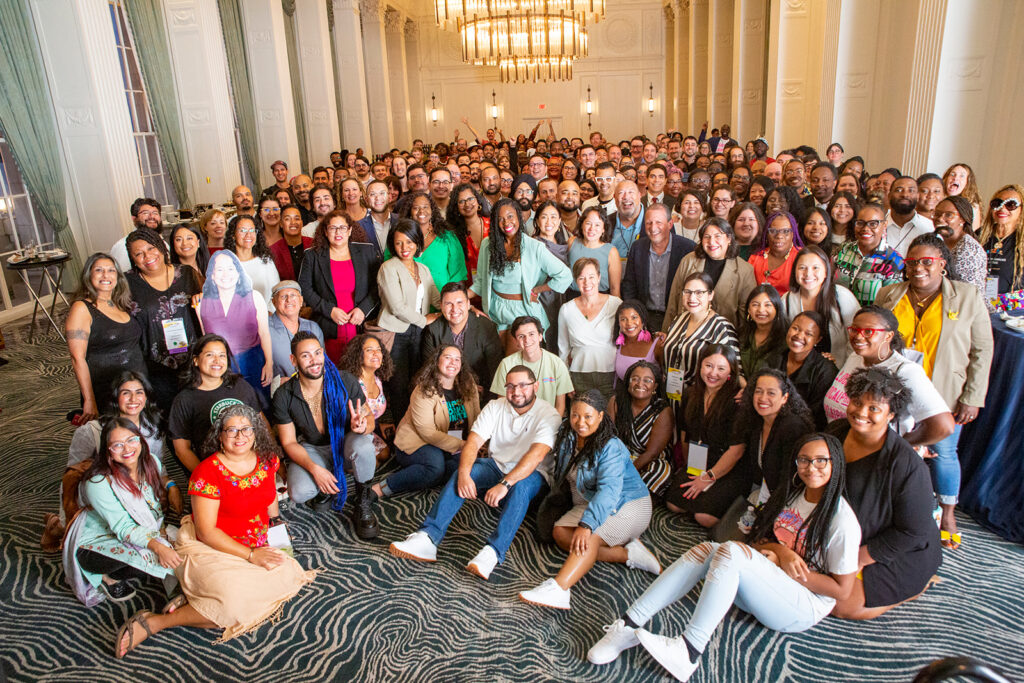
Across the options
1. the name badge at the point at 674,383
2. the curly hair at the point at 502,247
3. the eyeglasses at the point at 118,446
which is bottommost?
the name badge at the point at 674,383

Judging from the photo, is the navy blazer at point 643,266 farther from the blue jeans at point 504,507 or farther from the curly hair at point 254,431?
the curly hair at point 254,431

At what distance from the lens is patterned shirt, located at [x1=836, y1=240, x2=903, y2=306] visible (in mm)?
4004

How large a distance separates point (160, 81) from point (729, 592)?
9.97 metres

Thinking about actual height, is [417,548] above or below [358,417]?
below

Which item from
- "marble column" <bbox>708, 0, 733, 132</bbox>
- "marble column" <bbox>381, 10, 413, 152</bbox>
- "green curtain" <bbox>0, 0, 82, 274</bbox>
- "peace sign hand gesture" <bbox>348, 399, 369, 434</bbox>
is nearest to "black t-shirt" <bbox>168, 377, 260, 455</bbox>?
"peace sign hand gesture" <bbox>348, 399, 369, 434</bbox>

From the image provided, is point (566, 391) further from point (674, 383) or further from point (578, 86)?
point (578, 86)

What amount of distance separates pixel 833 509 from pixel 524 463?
1.48 meters

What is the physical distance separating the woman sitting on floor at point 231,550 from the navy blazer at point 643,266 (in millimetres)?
2589

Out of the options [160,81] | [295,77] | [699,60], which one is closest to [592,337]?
[160,81]

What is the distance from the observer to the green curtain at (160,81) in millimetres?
9211

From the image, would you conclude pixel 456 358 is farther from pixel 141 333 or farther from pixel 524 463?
pixel 141 333

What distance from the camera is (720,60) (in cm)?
1526

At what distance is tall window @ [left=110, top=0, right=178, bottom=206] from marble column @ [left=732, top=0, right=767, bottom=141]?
9.76 m

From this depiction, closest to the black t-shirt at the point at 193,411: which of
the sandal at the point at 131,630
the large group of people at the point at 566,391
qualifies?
the large group of people at the point at 566,391
